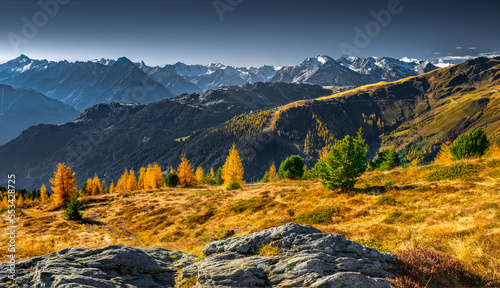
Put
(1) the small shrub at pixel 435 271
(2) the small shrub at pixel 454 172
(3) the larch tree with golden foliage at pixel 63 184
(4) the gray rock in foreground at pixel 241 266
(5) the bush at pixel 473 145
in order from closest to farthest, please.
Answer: (1) the small shrub at pixel 435 271 → (4) the gray rock in foreground at pixel 241 266 → (2) the small shrub at pixel 454 172 → (5) the bush at pixel 473 145 → (3) the larch tree with golden foliage at pixel 63 184

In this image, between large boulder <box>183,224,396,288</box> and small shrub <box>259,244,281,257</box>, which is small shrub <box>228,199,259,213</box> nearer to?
large boulder <box>183,224,396,288</box>

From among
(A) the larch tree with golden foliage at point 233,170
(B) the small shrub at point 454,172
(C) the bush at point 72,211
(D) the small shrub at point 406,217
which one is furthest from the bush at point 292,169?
(C) the bush at point 72,211

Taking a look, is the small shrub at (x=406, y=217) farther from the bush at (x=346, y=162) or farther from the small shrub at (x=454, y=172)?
the small shrub at (x=454, y=172)


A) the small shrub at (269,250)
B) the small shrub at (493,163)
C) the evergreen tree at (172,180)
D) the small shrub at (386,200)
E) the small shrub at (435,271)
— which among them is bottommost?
the evergreen tree at (172,180)

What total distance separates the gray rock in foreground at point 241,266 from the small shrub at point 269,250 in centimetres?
5

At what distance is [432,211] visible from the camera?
54.4 ft

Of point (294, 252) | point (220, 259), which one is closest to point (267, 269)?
point (294, 252)

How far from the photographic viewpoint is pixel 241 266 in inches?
Result: 345

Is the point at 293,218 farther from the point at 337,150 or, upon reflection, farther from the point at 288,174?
the point at 288,174

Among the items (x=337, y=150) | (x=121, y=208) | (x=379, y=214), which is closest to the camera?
(x=379, y=214)

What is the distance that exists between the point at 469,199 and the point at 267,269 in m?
18.5

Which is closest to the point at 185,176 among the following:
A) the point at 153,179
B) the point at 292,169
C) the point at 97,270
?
the point at 153,179

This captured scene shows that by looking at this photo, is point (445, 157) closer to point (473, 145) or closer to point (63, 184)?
point (473, 145)

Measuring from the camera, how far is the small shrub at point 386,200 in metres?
21.3
